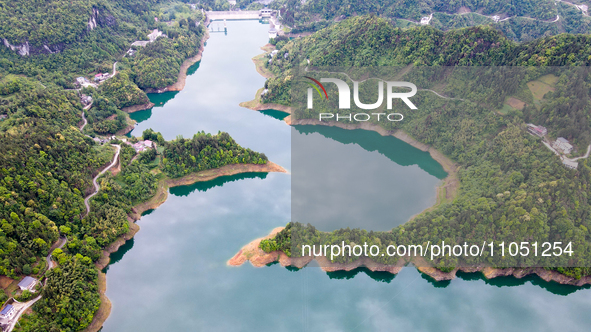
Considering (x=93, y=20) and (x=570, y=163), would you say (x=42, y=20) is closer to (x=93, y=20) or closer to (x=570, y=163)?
(x=93, y=20)

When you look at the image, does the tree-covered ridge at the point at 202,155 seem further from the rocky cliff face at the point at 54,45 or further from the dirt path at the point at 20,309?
the rocky cliff face at the point at 54,45

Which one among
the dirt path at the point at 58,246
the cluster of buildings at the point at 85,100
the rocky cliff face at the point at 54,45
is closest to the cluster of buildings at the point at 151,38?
the rocky cliff face at the point at 54,45

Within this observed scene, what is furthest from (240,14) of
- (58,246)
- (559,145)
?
(559,145)

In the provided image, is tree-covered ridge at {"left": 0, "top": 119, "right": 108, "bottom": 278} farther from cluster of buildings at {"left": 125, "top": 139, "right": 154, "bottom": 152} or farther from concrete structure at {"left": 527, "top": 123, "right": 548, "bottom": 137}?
concrete structure at {"left": 527, "top": 123, "right": 548, "bottom": 137}

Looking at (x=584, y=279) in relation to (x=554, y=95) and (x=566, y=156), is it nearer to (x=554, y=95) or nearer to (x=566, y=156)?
(x=566, y=156)

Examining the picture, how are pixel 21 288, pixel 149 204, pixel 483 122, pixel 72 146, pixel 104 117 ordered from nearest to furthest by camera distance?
1. pixel 21 288
2. pixel 72 146
3. pixel 149 204
4. pixel 483 122
5. pixel 104 117

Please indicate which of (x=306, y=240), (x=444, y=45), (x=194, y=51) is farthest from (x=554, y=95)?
Result: (x=194, y=51)
